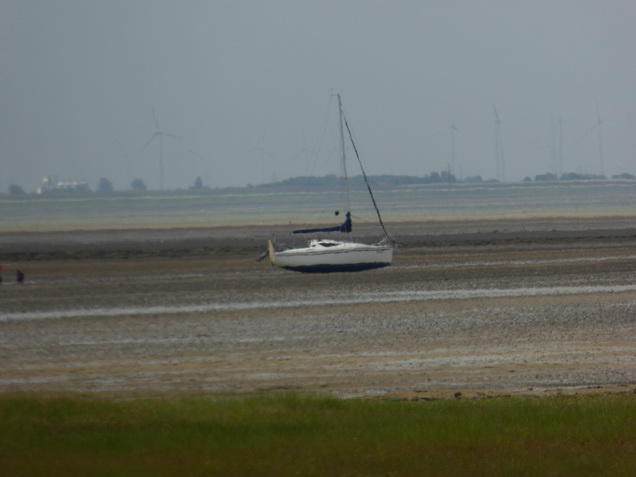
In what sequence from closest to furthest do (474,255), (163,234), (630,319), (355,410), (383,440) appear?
(383,440) < (355,410) < (630,319) < (474,255) < (163,234)

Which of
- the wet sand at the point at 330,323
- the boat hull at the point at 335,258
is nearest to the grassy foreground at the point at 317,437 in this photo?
the wet sand at the point at 330,323

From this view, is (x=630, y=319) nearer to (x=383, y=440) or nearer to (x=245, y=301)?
(x=245, y=301)

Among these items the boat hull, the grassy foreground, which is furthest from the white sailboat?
the grassy foreground

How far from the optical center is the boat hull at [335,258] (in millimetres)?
50812

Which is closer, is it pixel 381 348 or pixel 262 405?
pixel 262 405

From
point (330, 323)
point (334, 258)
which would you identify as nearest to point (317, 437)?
point (330, 323)

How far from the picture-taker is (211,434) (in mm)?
14750

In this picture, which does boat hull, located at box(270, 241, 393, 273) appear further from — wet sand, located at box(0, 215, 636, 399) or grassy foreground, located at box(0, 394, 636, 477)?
grassy foreground, located at box(0, 394, 636, 477)

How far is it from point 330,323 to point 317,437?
740 inches

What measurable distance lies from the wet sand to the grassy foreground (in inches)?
154

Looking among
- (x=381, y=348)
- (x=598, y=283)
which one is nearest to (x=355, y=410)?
(x=381, y=348)

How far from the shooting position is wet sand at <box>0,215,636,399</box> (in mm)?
22719

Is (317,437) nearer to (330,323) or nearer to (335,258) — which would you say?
(330,323)

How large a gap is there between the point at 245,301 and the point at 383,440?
2602cm
